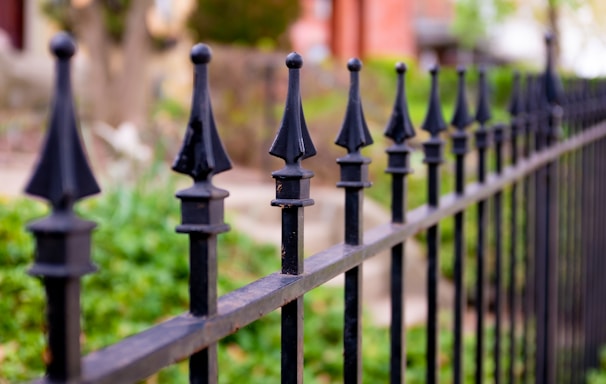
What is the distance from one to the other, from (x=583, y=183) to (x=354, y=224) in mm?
2163

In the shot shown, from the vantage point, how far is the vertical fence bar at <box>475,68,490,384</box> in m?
2.05

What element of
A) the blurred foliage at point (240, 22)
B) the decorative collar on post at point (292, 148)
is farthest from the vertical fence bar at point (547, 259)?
the blurred foliage at point (240, 22)

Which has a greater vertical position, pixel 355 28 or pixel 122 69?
pixel 355 28

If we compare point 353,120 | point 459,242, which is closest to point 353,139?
point 353,120

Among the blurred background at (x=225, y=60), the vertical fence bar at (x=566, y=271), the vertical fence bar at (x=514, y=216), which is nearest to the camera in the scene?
the vertical fence bar at (x=514, y=216)

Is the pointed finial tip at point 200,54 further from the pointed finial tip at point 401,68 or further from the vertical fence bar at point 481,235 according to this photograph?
the vertical fence bar at point 481,235

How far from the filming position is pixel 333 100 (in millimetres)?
9648

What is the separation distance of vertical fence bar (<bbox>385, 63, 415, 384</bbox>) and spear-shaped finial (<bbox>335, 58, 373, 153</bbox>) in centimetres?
22

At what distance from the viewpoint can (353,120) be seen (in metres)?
1.37

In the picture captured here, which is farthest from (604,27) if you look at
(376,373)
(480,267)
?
(480,267)

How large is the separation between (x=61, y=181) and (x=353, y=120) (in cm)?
77

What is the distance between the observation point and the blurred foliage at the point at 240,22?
50.0 ft

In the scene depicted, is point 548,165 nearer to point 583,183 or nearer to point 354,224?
point 583,183

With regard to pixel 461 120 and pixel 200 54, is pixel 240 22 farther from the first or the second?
pixel 200 54
